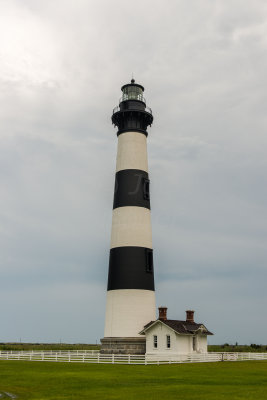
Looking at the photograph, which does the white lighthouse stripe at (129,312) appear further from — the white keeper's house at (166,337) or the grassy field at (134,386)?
the grassy field at (134,386)

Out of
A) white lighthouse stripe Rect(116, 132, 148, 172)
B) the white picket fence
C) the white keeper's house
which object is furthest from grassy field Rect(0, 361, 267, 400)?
white lighthouse stripe Rect(116, 132, 148, 172)

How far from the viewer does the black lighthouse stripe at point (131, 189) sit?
39125 mm

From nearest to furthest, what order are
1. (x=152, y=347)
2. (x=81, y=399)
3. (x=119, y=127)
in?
(x=81, y=399) < (x=152, y=347) < (x=119, y=127)

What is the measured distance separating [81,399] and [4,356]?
1124 inches

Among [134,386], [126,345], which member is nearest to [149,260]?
[126,345]

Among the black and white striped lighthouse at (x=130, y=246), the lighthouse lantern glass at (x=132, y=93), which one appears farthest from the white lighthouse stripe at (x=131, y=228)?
the lighthouse lantern glass at (x=132, y=93)

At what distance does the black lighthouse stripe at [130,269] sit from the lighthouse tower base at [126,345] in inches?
164

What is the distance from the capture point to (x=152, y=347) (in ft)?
122

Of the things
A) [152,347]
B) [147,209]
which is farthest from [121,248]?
[152,347]

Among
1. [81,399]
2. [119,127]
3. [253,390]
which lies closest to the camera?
[81,399]

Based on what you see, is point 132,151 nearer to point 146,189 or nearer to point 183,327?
point 146,189

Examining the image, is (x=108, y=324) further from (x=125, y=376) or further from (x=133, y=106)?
(x=133, y=106)

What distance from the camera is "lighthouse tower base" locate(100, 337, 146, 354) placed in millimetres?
36719

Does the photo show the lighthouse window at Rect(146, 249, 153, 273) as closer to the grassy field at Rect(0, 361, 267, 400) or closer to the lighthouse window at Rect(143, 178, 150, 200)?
the lighthouse window at Rect(143, 178, 150, 200)
